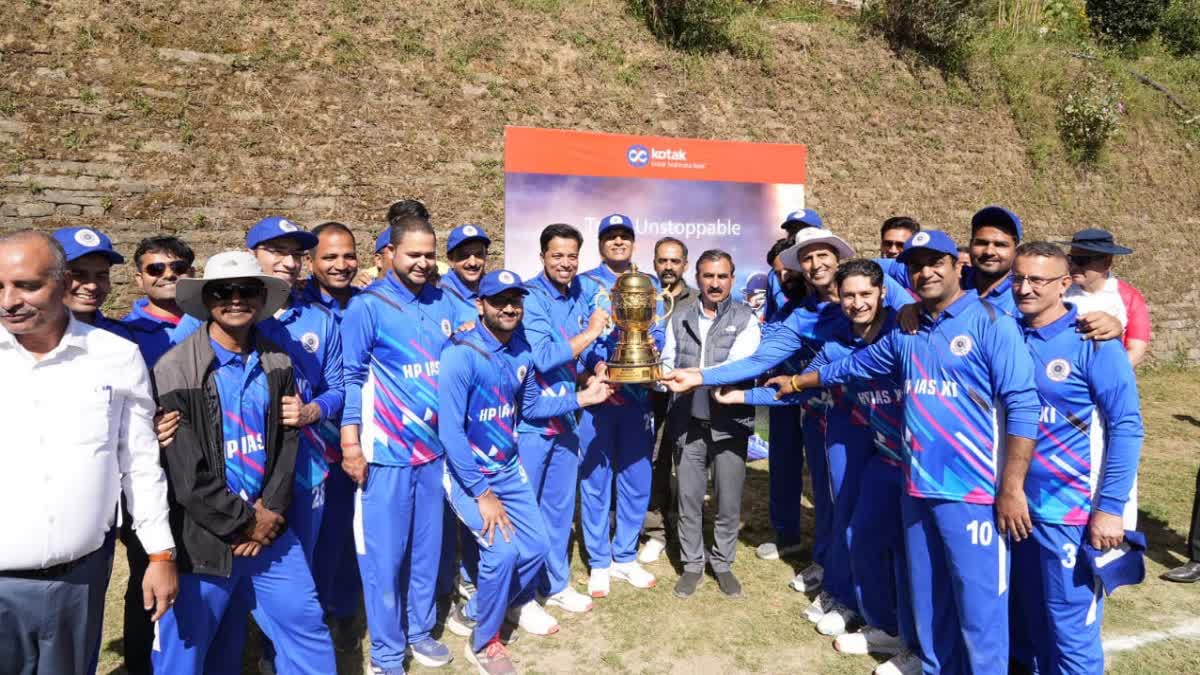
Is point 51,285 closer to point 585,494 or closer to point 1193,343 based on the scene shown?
point 585,494

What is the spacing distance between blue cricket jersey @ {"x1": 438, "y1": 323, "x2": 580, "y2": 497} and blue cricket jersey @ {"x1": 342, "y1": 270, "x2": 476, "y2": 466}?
238mm

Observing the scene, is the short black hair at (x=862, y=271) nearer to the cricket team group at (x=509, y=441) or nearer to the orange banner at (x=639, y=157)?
the cricket team group at (x=509, y=441)

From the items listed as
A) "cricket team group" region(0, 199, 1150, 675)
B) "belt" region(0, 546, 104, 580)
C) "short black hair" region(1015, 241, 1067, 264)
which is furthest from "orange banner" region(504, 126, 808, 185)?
"belt" region(0, 546, 104, 580)

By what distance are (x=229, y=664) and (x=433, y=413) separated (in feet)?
5.08

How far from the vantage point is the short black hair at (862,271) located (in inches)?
160

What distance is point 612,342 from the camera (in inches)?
215

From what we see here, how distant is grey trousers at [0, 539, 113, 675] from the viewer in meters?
2.37

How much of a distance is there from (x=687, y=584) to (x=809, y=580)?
952 mm

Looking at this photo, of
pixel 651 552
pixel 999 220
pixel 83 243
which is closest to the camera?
pixel 83 243

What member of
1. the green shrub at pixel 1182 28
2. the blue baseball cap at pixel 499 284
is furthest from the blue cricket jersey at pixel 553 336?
the green shrub at pixel 1182 28

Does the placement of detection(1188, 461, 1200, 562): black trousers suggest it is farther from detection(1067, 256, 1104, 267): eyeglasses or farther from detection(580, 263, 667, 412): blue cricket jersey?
detection(580, 263, 667, 412): blue cricket jersey

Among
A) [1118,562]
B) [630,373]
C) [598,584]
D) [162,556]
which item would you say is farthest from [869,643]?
[162,556]

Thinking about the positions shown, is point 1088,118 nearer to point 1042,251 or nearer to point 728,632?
point 1042,251

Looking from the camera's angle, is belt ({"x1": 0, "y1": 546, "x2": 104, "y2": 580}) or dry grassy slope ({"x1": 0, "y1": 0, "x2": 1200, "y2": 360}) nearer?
belt ({"x1": 0, "y1": 546, "x2": 104, "y2": 580})
